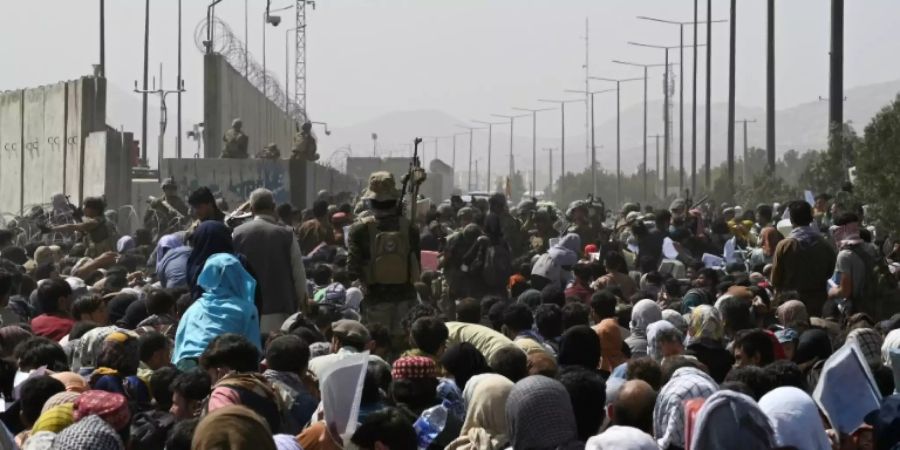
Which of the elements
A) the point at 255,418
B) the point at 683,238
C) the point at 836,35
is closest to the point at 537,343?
the point at 255,418

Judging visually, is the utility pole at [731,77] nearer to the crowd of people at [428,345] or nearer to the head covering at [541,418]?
the crowd of people at [428,345]

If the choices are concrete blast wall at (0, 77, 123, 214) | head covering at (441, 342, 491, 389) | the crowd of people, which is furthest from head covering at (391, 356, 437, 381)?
concrete blast wall at (0, 77, 123, 214)

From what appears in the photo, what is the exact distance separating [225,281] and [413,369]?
2.09 meters

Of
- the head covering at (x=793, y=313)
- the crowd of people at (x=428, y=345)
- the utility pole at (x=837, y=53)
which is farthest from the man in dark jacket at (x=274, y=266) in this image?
the utility pole at (x=837, y=53)

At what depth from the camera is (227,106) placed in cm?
3625

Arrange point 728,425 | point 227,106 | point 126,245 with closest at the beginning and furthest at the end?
point 728,425 → point 126,245 → point 227,106

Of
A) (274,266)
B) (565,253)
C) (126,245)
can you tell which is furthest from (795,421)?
(126,245)

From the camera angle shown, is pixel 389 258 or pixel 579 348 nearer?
pixel 579 348

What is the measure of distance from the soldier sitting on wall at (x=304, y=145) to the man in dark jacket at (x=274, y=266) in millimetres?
19619

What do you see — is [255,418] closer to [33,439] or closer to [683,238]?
[33,439]

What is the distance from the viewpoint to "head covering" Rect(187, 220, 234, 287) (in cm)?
1154

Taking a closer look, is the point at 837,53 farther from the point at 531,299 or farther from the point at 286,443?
the point at 286,443

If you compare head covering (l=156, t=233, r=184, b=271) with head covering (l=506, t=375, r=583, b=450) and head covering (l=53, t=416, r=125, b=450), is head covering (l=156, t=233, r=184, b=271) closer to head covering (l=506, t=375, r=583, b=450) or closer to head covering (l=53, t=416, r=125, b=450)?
head covering (l=506, t=375, r=583, b=450)

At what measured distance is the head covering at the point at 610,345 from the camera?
39.1ft
